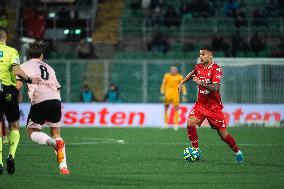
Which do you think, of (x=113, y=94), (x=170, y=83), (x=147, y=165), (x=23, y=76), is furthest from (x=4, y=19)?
(x=23, y=76)

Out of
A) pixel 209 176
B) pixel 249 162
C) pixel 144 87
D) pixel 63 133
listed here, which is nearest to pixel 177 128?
pixel 144 87

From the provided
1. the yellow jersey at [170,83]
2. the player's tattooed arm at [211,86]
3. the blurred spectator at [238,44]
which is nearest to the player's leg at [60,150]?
the player's tattooed arm at [211,86]

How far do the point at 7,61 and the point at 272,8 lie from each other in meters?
22.2

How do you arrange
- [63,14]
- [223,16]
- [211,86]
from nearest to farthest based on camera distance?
[211,86], [63,14], [223,16]

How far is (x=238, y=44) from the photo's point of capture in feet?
104

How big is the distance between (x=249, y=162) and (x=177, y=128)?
13.0 m

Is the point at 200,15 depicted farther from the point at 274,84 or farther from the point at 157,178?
the point at 157,178

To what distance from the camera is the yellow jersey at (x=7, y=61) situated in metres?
12.5

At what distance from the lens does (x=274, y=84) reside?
1109 inches

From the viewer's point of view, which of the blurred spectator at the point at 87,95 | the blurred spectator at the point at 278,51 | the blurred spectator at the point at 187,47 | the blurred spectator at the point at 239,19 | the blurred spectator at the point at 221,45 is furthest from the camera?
the blurred spectator at the point at 239,19

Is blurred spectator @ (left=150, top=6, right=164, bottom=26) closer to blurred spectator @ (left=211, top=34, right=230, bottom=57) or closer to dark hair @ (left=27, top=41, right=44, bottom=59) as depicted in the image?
blurred spectator @ (left=211, top=34, right=230, bottom=57)

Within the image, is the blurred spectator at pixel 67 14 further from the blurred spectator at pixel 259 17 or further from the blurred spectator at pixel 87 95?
the blurred spectator at pixel 259 17

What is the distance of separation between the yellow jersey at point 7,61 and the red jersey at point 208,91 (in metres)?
3.65

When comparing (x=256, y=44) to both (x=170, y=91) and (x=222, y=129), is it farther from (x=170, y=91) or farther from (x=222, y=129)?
(x=222, y=129)
